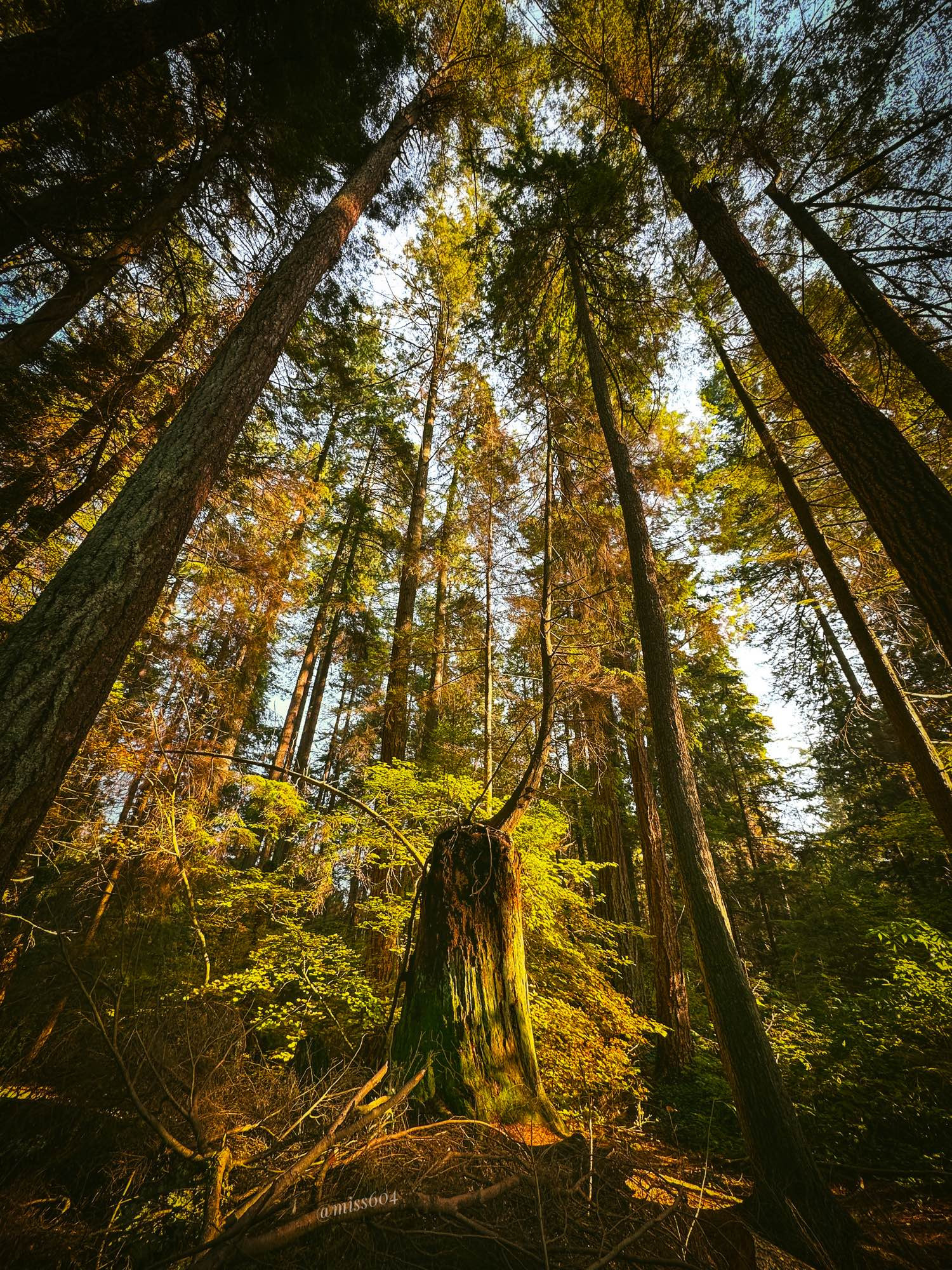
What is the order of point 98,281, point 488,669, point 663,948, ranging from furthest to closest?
point 488,669 < point 663,948 < point 98,281

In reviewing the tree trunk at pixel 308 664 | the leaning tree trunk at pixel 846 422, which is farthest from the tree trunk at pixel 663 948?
the tree trunk at pixel 308 664

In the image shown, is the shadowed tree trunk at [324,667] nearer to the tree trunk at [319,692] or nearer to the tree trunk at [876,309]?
the tree trunk at [319,692]

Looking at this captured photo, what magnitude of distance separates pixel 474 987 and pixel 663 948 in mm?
6438

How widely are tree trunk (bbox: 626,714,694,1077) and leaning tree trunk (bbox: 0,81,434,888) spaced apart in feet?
23.8

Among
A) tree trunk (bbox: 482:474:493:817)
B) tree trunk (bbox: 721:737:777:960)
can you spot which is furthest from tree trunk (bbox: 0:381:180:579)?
tree trunk (bbox: 721:737:777:960)

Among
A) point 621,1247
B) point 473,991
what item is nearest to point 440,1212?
point 621,1247

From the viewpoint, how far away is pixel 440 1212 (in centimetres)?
153

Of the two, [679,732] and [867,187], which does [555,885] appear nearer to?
[679,732]

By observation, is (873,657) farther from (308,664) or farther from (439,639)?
(308,664)

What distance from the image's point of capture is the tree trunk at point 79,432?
4781mm

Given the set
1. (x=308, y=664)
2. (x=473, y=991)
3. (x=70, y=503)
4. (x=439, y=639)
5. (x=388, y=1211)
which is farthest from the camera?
(x=308, y=664)

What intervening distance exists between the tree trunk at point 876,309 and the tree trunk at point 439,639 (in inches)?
274

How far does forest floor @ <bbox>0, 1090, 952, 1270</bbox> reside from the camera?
143 cm

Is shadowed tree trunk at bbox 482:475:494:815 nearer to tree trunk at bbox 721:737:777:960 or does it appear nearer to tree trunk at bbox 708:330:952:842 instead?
tree trunk at bbox 708:330:952:842
